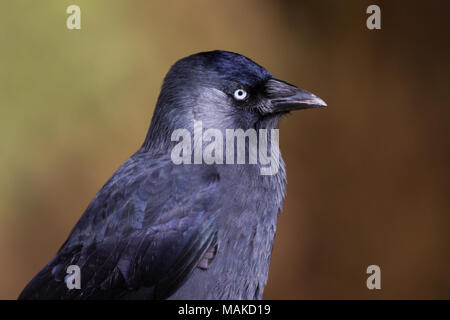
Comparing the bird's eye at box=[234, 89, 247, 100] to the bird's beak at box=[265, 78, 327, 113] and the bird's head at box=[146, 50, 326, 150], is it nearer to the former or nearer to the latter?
the bird's head at box=[146, 50, 326, 150]

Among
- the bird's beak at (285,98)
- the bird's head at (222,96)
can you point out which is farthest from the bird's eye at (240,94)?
the bird's beak at (285,98)

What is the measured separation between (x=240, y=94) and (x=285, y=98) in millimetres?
214

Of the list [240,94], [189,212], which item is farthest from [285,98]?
[189,212]

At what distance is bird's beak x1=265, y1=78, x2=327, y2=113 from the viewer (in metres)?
2.64

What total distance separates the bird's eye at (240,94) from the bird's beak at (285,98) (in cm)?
11

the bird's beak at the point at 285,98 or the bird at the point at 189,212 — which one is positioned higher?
the bird's beak at the point at 285,98

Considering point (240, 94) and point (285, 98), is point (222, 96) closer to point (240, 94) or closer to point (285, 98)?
point (240, 94)

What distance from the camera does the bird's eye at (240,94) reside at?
8.57ft

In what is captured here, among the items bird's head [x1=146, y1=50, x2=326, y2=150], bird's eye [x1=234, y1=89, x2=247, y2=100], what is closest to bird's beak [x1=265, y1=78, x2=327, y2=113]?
bird's head [x1=146, y1=50, x2=326, y2=150]

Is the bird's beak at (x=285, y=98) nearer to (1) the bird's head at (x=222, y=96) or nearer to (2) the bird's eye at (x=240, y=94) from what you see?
(1) the bird's head at (x=222, y=96)

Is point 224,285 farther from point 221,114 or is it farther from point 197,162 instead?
point 221,114

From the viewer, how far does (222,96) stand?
8.53ft
